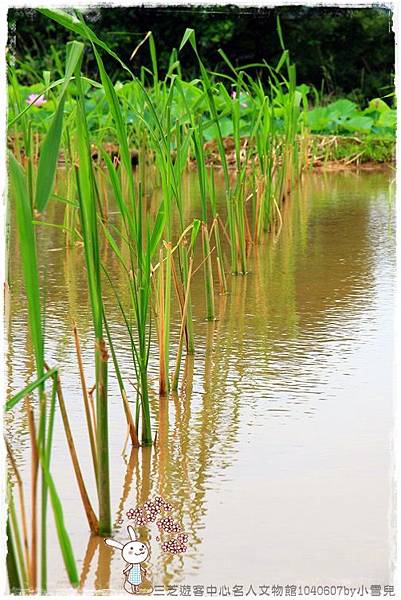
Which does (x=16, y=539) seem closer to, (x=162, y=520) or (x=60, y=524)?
(x=60, y=524)

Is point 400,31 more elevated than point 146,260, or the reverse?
point 400,31

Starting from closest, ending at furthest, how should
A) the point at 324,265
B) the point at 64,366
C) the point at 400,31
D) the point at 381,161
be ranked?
the point at 400,31
the point at 64,366
the point at 324,265
the point at 381,161

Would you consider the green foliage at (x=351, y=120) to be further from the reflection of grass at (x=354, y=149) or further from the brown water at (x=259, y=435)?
the brown water at (x=259, y=435)

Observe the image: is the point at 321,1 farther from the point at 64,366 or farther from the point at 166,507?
the point at 166,507

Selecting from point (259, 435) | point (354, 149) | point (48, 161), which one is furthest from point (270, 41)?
point (48, 161)

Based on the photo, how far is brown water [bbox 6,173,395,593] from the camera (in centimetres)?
121

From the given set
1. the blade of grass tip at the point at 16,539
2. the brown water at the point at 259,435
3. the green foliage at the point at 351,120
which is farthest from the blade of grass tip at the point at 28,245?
the green foliage at the point at 351,120

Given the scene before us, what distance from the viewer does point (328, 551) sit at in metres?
1.22

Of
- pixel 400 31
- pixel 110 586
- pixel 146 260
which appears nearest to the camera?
pixel 110 586

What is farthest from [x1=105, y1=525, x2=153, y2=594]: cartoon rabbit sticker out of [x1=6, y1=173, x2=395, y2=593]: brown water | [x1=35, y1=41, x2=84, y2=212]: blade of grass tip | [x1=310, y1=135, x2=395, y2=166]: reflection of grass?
[x1=310, y1=135, x2=395, y2=166]: reflection of grass

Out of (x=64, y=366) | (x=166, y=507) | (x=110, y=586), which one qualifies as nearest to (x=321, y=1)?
(x=64, y=366)

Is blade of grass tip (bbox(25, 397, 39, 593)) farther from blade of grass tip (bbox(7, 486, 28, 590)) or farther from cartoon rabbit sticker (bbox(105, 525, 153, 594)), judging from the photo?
cartoon rabbit sticker (bbox(105, 525, 153, 594))

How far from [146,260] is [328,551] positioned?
522 millimetres

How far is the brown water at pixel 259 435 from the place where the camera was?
3.99ft
